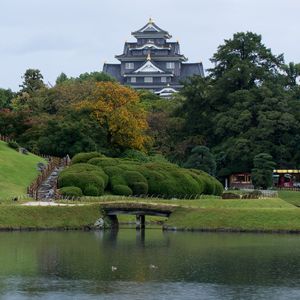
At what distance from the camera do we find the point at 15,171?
70.8 metres

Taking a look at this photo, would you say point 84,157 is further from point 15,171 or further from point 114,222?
point 114,222

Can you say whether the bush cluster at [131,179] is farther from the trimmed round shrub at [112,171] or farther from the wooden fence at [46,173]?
the wooden fence at [46,173]

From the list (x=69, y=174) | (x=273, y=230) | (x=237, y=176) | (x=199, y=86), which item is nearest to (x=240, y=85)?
(x=199, y=86)

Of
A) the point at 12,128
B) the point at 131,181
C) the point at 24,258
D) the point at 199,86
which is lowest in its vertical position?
the point at 24,258

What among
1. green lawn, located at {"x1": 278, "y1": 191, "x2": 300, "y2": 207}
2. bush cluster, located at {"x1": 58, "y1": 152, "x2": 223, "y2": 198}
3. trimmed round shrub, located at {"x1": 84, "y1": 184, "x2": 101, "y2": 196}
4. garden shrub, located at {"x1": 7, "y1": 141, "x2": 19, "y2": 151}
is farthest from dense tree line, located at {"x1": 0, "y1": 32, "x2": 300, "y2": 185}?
trimmed round shrub, located at {"x1": 84, "y1": 184, "x2": 101, "y2": 196}

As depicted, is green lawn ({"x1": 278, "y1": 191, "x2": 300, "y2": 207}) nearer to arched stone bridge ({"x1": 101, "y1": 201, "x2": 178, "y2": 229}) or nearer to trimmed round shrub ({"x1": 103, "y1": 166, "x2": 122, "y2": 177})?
trimmed round shrub ({"x1": 103, "y1": 166, "x2": 122, "y2": 177})

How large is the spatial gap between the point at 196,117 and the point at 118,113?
17811mm

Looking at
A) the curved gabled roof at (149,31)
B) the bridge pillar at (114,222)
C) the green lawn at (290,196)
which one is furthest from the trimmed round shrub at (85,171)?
the curved gabled roof at (149,31)

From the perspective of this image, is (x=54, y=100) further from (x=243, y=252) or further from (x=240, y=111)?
(x=243, y=252)

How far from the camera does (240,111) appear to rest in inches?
3543

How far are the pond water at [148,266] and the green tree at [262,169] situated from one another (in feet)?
104

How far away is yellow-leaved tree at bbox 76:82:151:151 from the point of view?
79.7 m

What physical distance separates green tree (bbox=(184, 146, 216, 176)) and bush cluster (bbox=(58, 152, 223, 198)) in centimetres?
1058

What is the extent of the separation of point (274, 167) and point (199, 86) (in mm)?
15542
